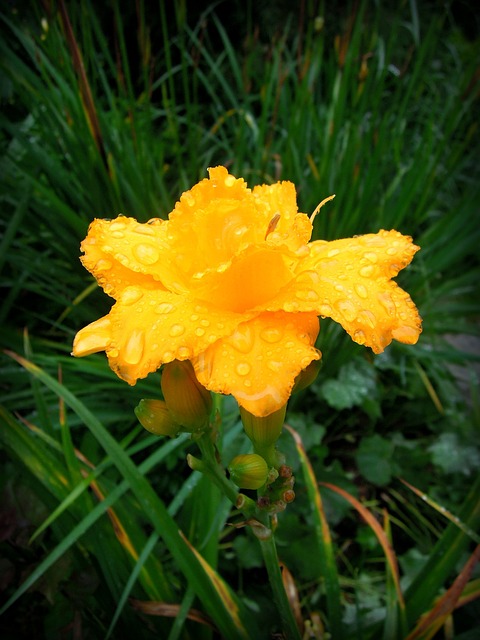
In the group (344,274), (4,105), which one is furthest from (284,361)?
(4,105)

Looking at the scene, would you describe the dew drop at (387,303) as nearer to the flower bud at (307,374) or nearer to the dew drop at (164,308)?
the flower bud at (307,374)

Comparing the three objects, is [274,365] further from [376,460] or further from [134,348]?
[376,460]

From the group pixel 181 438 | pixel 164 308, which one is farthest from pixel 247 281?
pixel 181 438

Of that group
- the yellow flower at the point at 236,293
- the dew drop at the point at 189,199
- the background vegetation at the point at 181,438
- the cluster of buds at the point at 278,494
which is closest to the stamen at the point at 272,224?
the yellow flower at the point at 236,293

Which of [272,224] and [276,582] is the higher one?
[272,224]

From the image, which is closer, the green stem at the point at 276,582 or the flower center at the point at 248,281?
the flower center at the point at 248,281

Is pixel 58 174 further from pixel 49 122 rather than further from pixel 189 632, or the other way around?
pixel 189 632
